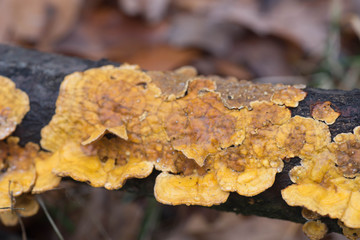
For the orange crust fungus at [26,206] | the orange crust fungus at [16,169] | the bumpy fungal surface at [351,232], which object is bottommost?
the orange crust fungus at [26,206]

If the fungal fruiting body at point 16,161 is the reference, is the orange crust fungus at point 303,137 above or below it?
above

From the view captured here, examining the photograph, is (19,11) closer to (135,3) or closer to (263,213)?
(135,3)

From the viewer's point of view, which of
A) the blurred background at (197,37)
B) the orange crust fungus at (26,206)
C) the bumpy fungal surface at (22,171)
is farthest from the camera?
the blurred background at (197,37)

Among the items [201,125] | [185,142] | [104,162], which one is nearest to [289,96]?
[201,125]

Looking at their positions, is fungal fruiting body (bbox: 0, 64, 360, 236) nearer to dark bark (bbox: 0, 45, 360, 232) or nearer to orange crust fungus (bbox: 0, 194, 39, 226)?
dark bark (bbox: 0, 45, 360, 232)

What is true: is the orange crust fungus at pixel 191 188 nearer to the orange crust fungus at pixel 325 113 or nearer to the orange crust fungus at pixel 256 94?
the orange crust fungus at pixel 256 94

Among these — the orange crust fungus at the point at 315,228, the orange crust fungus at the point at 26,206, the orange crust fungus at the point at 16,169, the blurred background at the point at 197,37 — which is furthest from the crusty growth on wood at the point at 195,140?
the blurred background at the point at 197,37

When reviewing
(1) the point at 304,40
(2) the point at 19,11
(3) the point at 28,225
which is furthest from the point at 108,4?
(3) the point at 28,225
